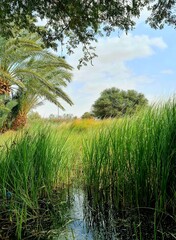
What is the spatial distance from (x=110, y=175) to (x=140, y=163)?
29.6 inches

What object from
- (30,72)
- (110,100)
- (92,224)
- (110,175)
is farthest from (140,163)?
(110,100)

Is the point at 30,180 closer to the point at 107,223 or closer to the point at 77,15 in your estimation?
the point at 107,223

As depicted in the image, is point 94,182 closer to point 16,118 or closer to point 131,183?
point 131,183

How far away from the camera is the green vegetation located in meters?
3.57

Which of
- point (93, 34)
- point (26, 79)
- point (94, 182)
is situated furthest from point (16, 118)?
point (94, 182)

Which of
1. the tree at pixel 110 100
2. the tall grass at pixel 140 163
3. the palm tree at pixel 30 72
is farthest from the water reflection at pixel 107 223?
the tree at pixel 110 100

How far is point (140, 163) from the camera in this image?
3.87 m

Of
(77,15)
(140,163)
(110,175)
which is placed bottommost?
(110,175)

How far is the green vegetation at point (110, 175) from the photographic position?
3572mm

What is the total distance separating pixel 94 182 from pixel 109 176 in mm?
215

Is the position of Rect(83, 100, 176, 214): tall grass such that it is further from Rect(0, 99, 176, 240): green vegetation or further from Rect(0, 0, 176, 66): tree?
Rect(0, 0, 176, 66): tree

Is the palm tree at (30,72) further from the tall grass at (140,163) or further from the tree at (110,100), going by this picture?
the tree at (110,100)

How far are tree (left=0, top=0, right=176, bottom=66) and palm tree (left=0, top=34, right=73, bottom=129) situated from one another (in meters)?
6.83

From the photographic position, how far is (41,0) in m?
6.02
